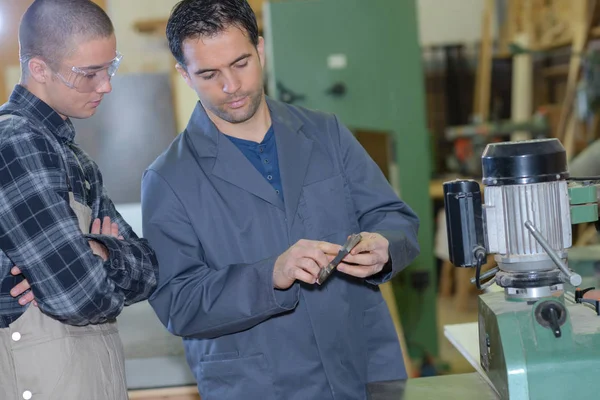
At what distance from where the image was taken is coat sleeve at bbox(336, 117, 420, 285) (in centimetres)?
170

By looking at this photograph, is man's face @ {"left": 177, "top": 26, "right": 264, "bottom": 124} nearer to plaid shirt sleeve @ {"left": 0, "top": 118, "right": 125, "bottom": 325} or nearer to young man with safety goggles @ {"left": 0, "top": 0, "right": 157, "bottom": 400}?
young man with safety goggles @ {"left": 0, "top": 0, "right": 157, "bottom": 400}

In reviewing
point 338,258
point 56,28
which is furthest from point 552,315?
point 56,28

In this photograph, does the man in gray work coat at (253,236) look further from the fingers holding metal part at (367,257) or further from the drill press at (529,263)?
the drill press at (529,263)

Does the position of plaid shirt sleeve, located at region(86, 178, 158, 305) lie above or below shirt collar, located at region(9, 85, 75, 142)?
below

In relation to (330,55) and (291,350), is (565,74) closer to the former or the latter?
(330,55)

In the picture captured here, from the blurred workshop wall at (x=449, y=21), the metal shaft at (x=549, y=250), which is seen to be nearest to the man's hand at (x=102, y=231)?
the metal shaft at (x=549, y=250)

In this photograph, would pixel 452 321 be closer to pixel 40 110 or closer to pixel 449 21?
pixel 449 21

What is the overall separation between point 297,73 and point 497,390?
227 cm

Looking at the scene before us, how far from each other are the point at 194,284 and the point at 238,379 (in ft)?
0.68

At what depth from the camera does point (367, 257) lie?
59.9 inches

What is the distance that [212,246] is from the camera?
1.62 metres

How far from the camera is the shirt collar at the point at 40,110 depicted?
1540mm

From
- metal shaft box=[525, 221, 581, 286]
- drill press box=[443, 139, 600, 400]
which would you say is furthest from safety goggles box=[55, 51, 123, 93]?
metal shaft box=[525, 221, 581, 286]

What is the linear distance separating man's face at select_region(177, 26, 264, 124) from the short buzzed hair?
18 cm
